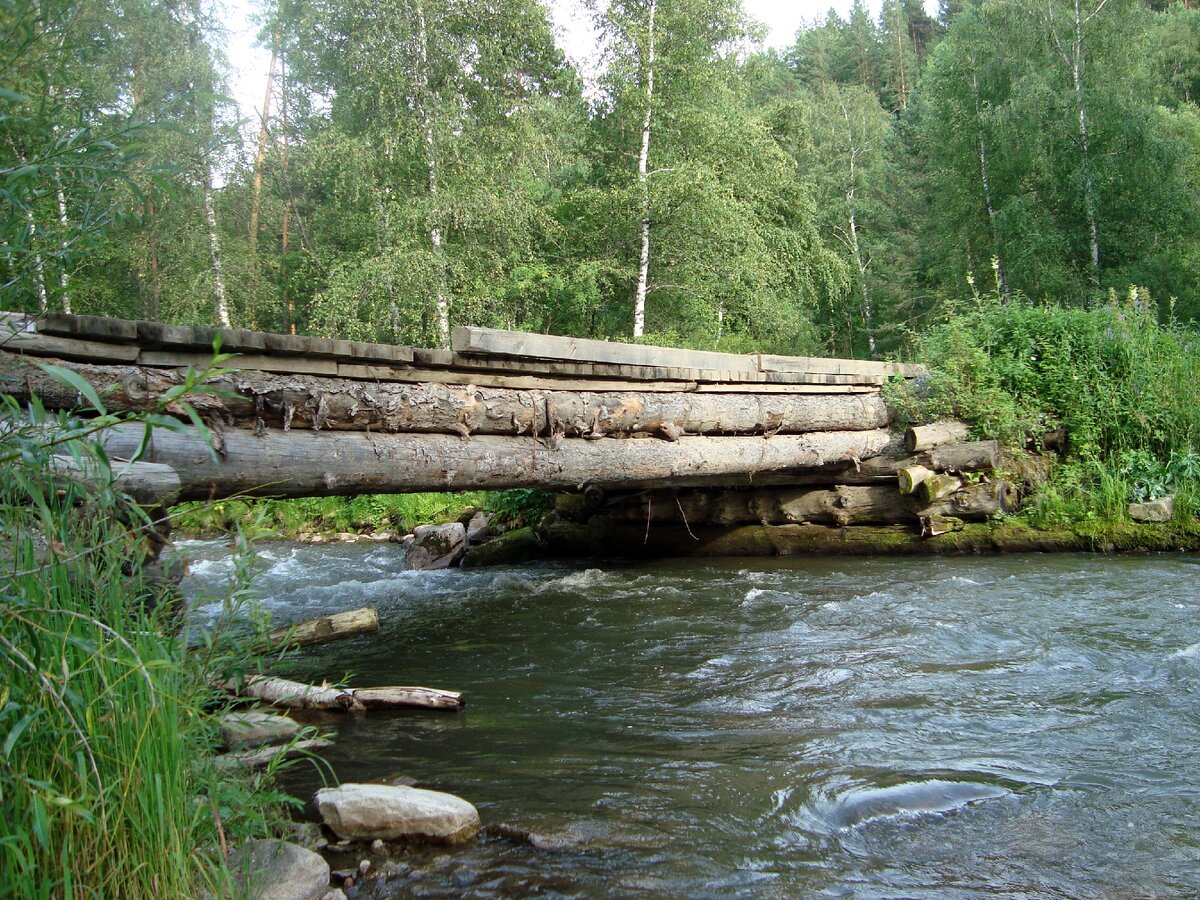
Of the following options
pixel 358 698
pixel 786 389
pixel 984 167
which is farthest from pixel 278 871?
pixel 984 167

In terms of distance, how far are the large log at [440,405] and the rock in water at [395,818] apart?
150cm

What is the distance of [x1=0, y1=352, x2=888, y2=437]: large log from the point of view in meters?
4.38

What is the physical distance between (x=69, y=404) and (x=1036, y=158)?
2091 cm

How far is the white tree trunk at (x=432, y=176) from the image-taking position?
1488cm

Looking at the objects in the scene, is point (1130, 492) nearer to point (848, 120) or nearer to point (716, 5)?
point (716, 5)

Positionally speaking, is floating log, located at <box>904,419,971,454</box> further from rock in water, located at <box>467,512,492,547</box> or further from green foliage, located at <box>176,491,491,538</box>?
green foliage, located at <box>176,491,491,538</box>

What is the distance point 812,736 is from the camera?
4.04 metres

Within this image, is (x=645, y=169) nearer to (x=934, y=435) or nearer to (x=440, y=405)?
(x=934, y=435)

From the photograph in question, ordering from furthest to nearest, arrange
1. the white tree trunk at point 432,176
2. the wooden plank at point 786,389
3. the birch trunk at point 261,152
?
the birch trunk at point 261,152 < the white tree trunk at point 432,176 < the wooden plank at point 786,389

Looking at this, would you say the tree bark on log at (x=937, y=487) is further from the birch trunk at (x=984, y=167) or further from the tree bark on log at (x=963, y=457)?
the birch trunk at (x=984, y=167)

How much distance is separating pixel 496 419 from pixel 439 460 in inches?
26.4

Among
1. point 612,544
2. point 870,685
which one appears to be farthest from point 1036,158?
point 870,685

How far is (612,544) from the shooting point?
1065cm

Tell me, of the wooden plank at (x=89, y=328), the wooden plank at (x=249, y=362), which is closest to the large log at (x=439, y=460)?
the wooden plank at (x=249, y=362)
